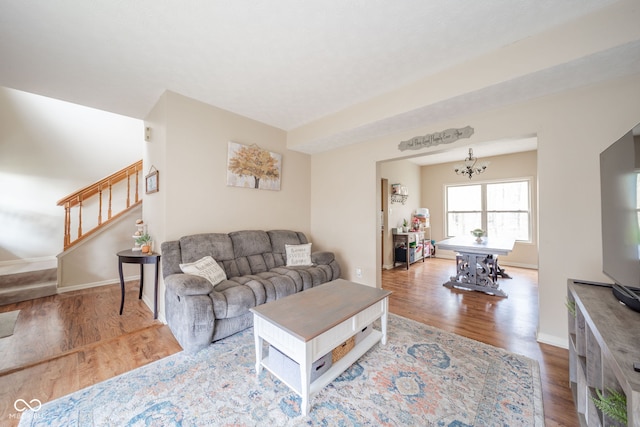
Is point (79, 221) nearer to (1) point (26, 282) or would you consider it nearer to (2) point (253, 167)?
(1) point (26, 282)

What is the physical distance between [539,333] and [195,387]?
10.2 ft

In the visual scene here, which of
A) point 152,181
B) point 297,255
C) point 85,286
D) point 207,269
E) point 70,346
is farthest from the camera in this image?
point 85,286

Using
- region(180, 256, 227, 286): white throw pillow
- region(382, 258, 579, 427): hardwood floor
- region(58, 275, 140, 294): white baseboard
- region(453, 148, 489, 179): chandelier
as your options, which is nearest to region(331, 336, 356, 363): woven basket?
region(382, 258, 579, 427): hardwood floor

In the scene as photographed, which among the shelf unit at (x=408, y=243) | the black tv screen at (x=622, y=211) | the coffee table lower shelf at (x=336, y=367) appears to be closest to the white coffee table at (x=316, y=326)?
the coffee table lower shelf at (x=336, y=367)

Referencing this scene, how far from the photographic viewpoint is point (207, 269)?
8.23 ft

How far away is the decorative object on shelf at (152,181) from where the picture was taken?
2.88m

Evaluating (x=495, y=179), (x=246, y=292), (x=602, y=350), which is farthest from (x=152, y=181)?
(x=495, y=179)

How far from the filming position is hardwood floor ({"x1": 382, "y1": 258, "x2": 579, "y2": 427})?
1.64 meters

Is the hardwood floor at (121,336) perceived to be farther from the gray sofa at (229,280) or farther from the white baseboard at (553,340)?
the gray sofa at (229,280)

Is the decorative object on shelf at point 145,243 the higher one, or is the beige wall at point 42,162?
the beige wall at point 42,162

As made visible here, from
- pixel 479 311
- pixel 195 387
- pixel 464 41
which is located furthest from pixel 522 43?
pixel 195 387

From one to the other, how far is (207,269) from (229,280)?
289 mm

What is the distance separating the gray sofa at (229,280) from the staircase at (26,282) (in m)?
2.51

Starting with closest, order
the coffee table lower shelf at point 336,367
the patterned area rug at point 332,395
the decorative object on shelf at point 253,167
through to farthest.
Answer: the patterned area rug at point 332,395
the coffee table lower shelf at point 336,367
the decorative object on shelf at point 253,167
